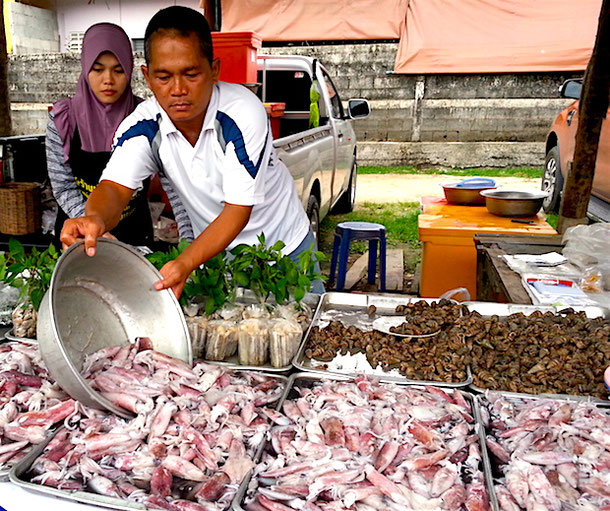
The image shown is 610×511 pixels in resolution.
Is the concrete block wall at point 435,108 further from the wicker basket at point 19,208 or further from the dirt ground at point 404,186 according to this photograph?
the wicker basket at point 19,208

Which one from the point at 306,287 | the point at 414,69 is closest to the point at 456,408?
the point at 306,287

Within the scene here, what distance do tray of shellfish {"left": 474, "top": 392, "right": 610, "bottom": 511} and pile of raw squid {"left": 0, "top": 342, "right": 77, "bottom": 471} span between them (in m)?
1.10

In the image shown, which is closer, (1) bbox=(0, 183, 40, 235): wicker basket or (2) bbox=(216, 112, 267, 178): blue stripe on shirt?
(2) bbox=(216, 112, 267, 178): blue stripe on shirt

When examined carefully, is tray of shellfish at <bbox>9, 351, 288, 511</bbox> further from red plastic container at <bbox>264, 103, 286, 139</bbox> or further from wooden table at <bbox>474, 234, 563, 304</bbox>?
red plastic container at <bbox>264, 103, 286, 139</bbox>

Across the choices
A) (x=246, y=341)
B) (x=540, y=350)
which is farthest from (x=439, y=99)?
(x=246, y=341)

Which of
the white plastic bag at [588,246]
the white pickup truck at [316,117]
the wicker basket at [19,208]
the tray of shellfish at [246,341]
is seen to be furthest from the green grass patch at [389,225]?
the tray of shellfish at [246,341]

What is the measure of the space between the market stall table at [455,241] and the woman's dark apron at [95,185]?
194cm

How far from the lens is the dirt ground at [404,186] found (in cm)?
980

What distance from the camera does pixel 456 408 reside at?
1.57 m

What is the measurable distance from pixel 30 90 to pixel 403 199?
380 inches

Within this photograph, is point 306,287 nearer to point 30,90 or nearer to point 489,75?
point 489,75

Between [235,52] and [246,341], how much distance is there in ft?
12.8

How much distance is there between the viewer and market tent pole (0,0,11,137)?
543 cm

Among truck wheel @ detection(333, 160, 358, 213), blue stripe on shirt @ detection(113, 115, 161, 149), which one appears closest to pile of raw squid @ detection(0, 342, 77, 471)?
blue stripe on shirt @ detection(113, 115, 161, 149)
